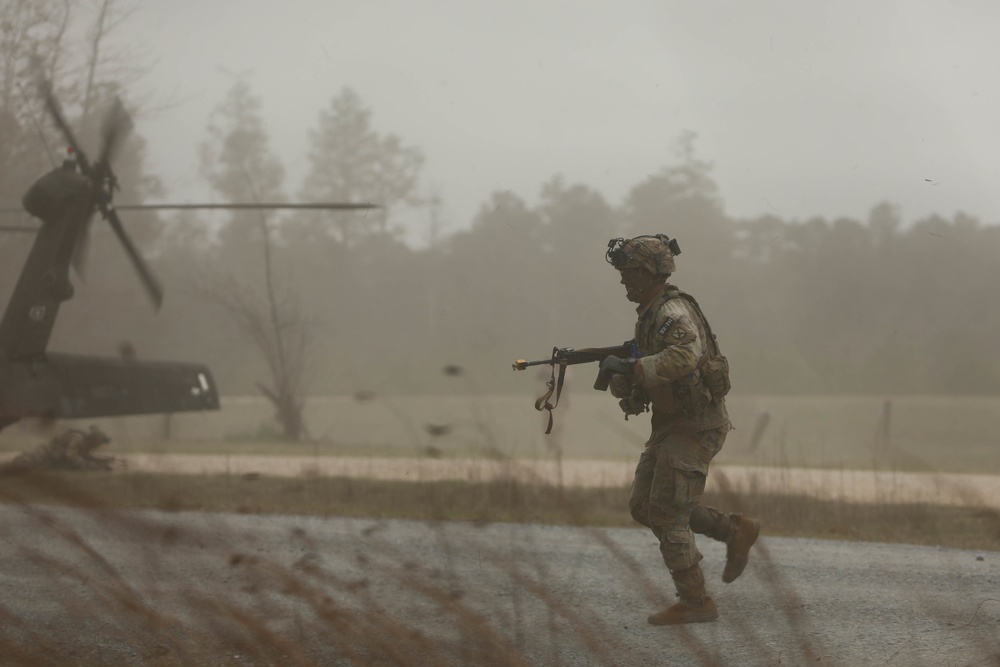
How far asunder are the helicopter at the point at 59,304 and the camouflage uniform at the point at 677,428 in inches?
330

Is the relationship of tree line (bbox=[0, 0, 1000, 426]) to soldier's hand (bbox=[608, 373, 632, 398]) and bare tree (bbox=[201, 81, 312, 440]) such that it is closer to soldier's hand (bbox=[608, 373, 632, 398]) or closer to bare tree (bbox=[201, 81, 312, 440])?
bare tree (bbox=[201, 81, 312, 440])

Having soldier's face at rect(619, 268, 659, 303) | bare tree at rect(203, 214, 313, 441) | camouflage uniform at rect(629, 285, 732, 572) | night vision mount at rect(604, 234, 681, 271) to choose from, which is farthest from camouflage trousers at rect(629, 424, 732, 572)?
bare tree at rect(203, 214, 313, 441)

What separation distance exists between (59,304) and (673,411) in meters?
9.47

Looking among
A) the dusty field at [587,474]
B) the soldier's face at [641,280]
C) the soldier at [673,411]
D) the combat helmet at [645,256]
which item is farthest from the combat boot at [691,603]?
the dusty field at [587,474]

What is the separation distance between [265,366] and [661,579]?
2112 cm

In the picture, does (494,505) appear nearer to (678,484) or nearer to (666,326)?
(678,484)

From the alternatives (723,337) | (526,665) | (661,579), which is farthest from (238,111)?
(526,665)

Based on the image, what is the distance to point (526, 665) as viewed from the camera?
3.93 meters

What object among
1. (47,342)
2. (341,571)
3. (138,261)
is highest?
(138,261)

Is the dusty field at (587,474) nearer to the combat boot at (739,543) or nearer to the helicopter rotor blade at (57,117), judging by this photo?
the helicopter rotor blade at (57,117)

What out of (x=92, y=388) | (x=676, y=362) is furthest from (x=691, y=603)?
(x=92, y=388)

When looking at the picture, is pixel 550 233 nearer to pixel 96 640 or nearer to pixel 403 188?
pixel 403 188

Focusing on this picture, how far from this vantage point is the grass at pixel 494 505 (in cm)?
907

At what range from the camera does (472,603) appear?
17.7 ft
